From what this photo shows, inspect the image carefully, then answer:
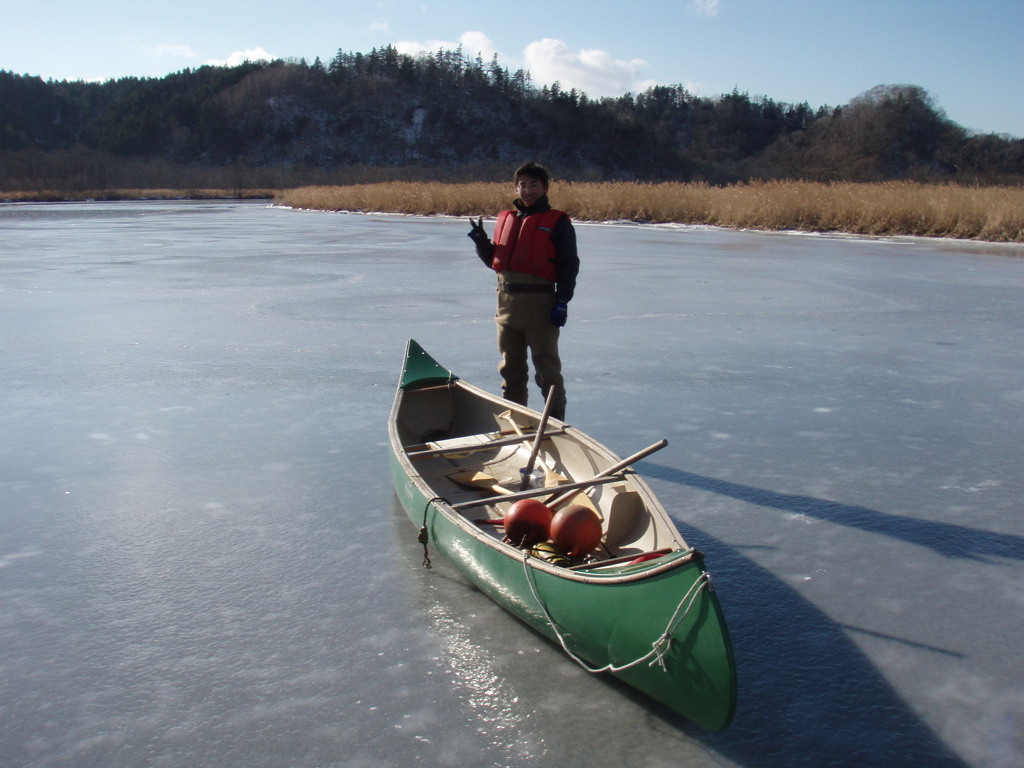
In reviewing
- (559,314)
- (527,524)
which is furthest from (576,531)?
(559,314)

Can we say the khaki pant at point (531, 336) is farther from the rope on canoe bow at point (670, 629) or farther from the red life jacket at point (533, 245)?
the rope on canoe bow at point (670, 629)

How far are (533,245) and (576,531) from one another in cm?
186

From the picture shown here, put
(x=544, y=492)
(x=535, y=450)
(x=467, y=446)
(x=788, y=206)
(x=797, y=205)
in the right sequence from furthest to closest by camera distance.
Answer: (x=788, y=206) → (x=797, y=205) → (x=467, y=446) → (x=535, y=450) → (x=544, y=492)

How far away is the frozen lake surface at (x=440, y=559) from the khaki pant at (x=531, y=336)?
14.5 inches

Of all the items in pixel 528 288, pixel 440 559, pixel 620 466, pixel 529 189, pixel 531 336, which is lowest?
pixel 440 559

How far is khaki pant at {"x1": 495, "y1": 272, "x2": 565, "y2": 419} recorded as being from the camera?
4.31 metres

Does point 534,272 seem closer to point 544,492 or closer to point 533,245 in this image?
point 533,245

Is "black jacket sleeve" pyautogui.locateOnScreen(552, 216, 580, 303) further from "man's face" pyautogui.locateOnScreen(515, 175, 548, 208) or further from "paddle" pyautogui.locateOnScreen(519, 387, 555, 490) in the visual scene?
"paddle" pyautogui.locateOnScreen(519, 387, 555, 490)

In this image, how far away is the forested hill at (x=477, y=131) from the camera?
261ft

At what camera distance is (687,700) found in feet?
6.66

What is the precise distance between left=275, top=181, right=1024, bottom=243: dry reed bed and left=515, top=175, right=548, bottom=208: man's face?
14450 millimetres

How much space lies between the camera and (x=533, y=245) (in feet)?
13.9

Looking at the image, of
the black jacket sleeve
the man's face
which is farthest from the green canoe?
the man's face

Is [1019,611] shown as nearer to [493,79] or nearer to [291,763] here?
[291,763]
